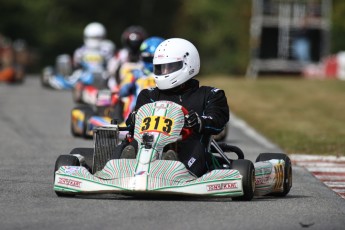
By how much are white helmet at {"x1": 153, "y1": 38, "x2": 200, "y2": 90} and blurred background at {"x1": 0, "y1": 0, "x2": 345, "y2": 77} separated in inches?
1283

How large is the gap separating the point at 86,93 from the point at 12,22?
3608 cm

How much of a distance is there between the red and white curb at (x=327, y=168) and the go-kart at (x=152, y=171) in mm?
1528

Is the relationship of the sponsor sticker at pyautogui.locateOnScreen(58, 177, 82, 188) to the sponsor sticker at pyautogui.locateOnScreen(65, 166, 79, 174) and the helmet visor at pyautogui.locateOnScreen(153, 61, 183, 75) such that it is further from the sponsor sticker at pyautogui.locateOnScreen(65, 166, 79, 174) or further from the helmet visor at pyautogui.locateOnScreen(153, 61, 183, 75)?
the helmet visor at pyautogui.locateOnScreen(153, 61, 183, 75)

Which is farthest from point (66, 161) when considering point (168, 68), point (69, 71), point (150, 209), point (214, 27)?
point (214, 27)

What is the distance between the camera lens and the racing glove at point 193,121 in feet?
31.8

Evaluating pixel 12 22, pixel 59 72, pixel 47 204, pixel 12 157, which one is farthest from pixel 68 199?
pixel 12 22

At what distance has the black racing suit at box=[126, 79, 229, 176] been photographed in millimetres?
9586

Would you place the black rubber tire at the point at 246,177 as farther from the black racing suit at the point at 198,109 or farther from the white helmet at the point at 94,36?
the white helmet at the point at 94,36

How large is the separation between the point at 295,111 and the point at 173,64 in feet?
47.8

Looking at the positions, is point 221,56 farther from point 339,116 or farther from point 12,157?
point 12,157

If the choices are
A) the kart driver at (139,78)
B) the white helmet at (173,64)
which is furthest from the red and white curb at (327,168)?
the kart driver at (139,78)

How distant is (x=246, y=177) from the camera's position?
9.38 metres

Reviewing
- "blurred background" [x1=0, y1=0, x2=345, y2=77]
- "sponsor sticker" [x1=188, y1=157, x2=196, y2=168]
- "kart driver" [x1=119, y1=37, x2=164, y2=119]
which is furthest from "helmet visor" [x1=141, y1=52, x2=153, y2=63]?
"blurred background" [x1=0, y1=0, x2=345, y2=77]

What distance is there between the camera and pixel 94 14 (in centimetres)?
7431
